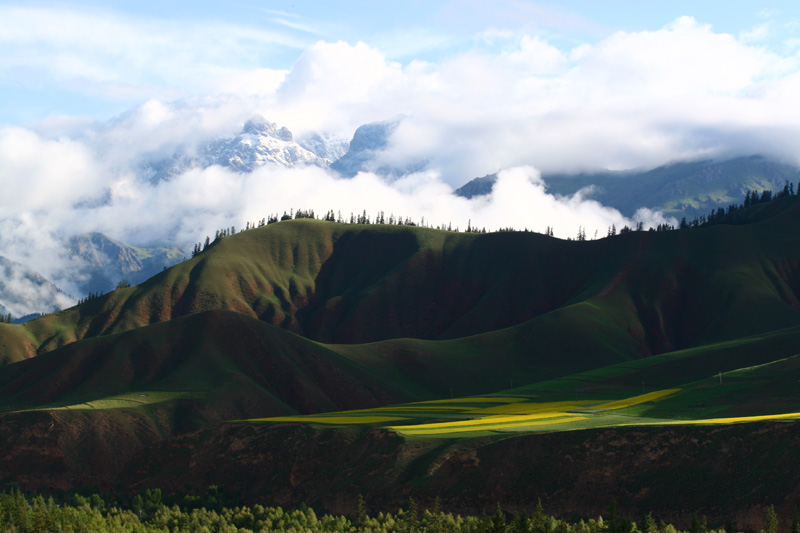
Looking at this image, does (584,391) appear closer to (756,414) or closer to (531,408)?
(531,408)

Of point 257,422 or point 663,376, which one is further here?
point 663,376

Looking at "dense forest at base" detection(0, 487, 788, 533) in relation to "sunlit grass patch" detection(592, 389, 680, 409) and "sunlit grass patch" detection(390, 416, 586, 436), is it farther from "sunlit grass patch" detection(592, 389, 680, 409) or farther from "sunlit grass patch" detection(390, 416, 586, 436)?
"sunlit grass patch" detection(592, 389, 680, 409)

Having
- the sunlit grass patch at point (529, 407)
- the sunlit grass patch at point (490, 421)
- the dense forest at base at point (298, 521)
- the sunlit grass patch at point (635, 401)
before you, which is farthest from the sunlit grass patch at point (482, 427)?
the dense forest at base at point (298, 521)

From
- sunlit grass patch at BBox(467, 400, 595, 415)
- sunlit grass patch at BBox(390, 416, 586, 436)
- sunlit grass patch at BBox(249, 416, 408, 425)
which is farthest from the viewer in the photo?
sunlit grass patch at BBox(467, 400, 595, 415)

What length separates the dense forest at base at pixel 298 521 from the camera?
90.6m

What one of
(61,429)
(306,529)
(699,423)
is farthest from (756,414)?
(61,429)

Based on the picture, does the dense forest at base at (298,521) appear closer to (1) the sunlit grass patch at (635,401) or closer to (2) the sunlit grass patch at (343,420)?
(2) the sunlit grass patch at (343,420)

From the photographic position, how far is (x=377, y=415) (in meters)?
163

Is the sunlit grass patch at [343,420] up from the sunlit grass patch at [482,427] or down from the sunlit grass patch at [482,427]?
down

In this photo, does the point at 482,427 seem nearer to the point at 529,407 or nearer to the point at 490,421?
the point at 490,421

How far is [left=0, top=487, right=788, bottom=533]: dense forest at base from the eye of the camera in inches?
3568

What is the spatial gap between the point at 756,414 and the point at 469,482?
4020 centimetres

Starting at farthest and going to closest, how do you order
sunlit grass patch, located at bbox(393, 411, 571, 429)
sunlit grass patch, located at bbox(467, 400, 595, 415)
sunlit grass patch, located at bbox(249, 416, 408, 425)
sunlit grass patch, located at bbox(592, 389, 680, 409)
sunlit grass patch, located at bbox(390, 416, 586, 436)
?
sunlit grass patch, located at bbox(467, 400, 595, 415) → sunlit grass patch, located at bbox(249, 416, 408, 425) → sunlit grass patch, located at bbox(592, 389, 680, 409) → sunlit grass patch, located at bbox(393, 411, 571, 429) → sunlit grass patch, located at bbox(390, 416, 586, 436)

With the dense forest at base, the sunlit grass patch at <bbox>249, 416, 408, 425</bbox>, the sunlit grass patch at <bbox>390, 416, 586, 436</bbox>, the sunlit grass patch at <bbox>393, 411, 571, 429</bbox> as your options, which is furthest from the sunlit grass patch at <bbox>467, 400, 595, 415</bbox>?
the dense forest at base
